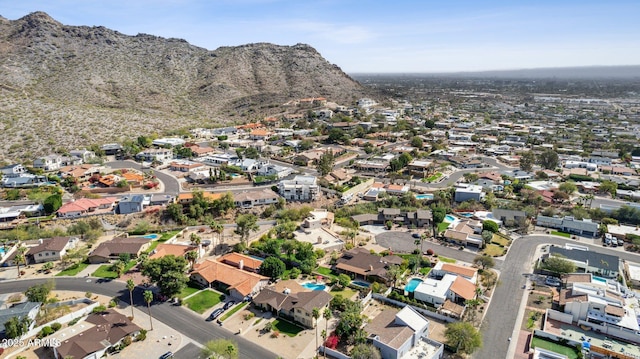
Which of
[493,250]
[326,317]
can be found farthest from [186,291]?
[493,250]

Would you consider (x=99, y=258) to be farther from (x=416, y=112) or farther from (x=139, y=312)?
(x=416, y=112)

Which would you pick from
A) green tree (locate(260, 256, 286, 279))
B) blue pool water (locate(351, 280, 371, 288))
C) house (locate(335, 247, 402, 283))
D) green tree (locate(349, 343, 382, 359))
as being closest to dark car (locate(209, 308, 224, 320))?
green tree (locate(260, 256, 286, 279))

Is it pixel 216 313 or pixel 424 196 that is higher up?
pixel 424 196

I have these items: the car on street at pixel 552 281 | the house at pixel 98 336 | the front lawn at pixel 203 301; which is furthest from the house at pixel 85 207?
the car on street at pixel 552 281

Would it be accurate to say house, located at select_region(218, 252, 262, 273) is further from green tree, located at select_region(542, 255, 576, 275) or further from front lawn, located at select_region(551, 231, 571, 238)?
front lawn, located at select_region(551, 231, 571, 238)

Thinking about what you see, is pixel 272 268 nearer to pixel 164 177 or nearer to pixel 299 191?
pixel 299 191

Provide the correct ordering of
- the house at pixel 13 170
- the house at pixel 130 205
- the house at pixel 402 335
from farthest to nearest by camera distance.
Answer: the house at pixel 13 170, the house at pixel 130 205, the house at pixel 402 335

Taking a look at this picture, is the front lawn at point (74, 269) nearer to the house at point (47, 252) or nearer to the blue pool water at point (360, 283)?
the house at point (47, 252)
